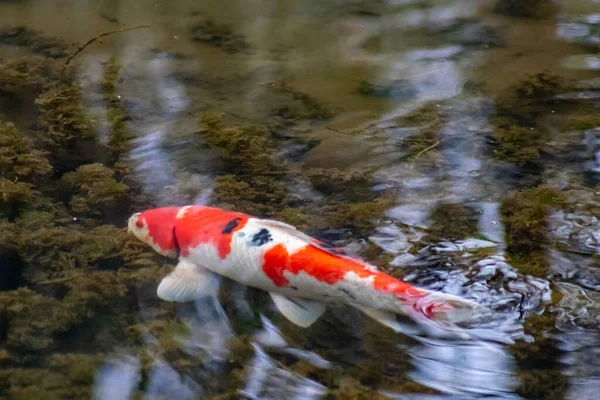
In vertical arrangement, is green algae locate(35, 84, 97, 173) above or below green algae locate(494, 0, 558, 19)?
below

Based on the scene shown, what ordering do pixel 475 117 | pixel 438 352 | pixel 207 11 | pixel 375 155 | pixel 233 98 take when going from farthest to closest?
pixel 207 11 < pixel 233 98 < pixel 475 117 < pixel 375 155 < pixel 438 352

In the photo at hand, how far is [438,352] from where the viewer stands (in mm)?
2758

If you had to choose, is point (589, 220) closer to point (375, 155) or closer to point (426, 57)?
point (375, 155)

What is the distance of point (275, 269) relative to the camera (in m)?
2.96

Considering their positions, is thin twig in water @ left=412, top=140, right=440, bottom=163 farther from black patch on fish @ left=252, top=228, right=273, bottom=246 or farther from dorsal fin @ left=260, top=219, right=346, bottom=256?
black patch on fish @ left=252, top=228, right=273, bottom=246

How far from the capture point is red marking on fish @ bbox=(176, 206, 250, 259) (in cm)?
312

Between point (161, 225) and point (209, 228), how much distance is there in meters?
0.30

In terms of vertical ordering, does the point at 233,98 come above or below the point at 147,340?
above

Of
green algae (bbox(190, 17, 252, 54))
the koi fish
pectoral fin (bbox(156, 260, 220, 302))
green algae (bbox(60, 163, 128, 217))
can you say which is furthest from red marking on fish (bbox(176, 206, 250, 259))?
green algae (bbox(190, 17, 252, 54))

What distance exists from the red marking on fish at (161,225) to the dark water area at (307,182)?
104 millimetres

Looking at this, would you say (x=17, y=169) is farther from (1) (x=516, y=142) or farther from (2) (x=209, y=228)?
(1) (x=516, y=142)

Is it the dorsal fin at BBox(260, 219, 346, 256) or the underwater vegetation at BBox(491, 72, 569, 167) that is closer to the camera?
the dorsal fin at BBox(260, 219, 346, 256)

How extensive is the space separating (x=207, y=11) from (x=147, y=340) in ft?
14.4

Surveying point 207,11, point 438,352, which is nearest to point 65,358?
point 438,352
